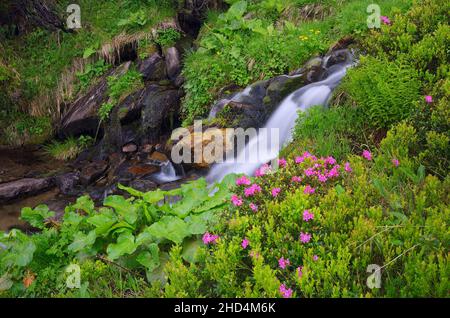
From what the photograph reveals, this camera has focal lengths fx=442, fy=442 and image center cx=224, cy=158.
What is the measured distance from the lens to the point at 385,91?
16.3 ft

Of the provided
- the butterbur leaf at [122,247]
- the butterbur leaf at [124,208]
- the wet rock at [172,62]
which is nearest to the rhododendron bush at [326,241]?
the butterbur leaf at [122,247]

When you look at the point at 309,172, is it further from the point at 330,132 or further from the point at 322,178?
the point at 330,132

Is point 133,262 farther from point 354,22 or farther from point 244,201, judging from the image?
point 354,22

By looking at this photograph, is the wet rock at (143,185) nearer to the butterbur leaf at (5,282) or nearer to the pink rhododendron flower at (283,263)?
the butterbur leaf at (5,282)

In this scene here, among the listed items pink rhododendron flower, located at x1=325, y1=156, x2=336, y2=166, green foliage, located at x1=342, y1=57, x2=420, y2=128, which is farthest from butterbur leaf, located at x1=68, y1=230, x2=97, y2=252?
green foliage, located at x1=342, y1=57, x2=420, y2=128

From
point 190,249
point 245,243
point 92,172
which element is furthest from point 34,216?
point 92,172

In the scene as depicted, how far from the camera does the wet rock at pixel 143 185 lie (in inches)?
318

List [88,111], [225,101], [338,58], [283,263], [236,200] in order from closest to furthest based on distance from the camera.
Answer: [283,263] → [236,200] → [338,58] → [225,101] → [88,111]

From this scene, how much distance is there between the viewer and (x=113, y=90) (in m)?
10.6

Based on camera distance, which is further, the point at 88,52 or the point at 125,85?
the point at 88,52

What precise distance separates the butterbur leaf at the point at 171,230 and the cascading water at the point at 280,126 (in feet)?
11.1

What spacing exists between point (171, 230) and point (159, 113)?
6.33m

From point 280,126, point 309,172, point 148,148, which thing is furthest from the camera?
point 148,148
